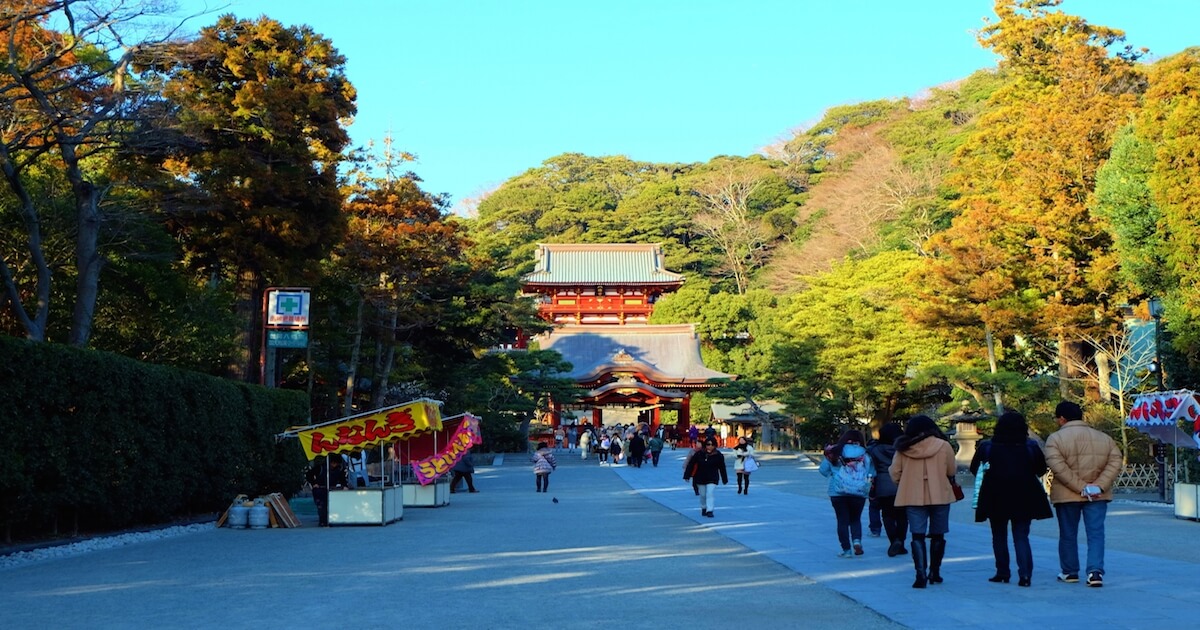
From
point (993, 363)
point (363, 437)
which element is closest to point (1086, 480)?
point (363, 437)

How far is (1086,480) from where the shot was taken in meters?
8.26

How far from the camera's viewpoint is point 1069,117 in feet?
94.4

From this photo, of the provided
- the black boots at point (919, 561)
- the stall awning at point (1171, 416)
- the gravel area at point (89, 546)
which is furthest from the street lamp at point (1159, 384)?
the gravel area at point (89, 546)

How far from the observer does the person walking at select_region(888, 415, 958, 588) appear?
27.6 feet

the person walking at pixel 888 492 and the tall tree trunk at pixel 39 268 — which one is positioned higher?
the tall tree trunk at pixel 39 268

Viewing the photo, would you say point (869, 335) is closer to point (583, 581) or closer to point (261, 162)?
point (261, 162)

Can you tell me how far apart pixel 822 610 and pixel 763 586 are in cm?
130

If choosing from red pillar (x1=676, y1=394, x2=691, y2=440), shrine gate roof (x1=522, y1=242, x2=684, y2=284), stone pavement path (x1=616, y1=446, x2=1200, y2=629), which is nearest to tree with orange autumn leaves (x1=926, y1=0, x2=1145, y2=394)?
stone pavement path (x1=616, y1=446, x2=1200, y2=629)

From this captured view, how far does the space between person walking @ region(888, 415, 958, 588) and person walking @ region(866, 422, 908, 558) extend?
1934 millimetres

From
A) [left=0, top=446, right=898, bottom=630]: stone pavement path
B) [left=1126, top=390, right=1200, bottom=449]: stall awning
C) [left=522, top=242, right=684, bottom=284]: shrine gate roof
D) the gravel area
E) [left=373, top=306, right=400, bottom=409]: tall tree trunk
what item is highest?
[left=522, top=242, right=684, bottom=284]: shrine gate roof

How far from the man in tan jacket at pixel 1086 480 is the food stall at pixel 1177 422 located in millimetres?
9156

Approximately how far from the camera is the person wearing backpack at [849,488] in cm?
1062

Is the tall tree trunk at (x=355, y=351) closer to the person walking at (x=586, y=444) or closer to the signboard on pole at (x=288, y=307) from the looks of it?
the signboard on pole at (x=288, y=307)

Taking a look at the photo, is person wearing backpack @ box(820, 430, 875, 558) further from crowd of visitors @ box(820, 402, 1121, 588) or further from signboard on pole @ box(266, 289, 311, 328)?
signboard on pole @ box(266, 289, 311, 328)
